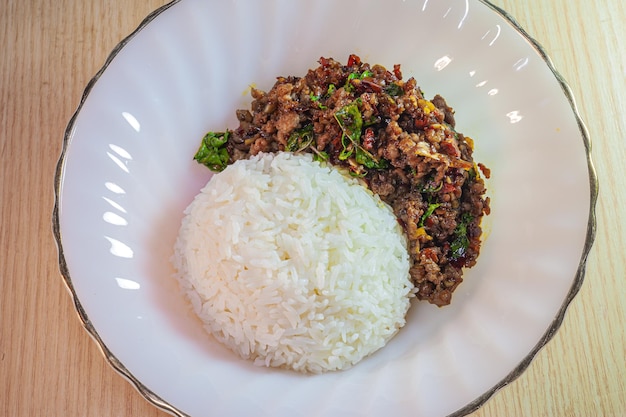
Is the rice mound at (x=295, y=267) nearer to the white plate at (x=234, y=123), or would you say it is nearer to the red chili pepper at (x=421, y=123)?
the white plate at (x=234, y=123)

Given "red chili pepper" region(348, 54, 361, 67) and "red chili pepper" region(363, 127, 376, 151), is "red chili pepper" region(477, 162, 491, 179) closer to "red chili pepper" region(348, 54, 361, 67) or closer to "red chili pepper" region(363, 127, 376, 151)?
"red chili pepper" region(363, 127, 376, 151)

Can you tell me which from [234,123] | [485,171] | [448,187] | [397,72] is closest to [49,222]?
[234,123]

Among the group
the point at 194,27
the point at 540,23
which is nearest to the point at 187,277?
Result: the point at 194,27

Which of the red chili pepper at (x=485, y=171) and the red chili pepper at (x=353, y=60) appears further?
the red chili pepper at (x=353, y=60)

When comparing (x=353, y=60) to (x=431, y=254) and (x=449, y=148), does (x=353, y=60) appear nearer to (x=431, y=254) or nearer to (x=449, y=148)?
(x=449, y=148)

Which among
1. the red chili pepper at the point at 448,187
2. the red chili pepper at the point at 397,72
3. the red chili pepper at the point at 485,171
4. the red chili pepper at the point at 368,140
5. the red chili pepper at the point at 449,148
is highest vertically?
the red chili pepper at the point at 397,72

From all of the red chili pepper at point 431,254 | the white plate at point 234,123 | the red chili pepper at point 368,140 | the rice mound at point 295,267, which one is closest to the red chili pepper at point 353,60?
the white plate at point 234,123

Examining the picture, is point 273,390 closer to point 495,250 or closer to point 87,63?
point 495,250
